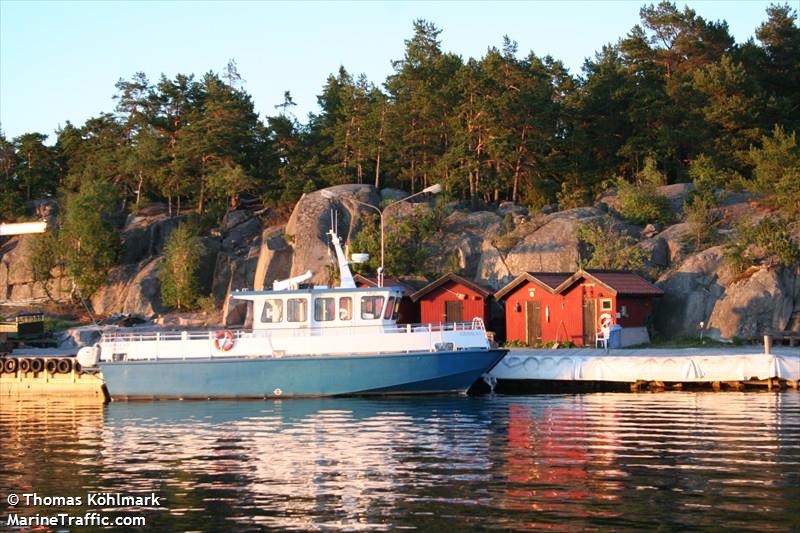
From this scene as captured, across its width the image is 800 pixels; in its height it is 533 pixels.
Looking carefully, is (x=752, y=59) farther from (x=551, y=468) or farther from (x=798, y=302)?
(x=551, y=468)

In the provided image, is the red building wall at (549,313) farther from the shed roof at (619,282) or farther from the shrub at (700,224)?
the shrub at (700,224)

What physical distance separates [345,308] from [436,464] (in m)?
13.6

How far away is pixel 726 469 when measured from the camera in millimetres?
15523

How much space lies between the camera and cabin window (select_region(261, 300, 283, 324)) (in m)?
30.2

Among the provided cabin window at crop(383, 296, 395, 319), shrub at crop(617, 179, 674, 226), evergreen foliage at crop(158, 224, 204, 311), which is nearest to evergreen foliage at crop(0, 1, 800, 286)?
shrub at crop(617, 179, 674, 226)

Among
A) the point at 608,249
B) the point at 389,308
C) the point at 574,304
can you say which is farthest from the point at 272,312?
the point at 608,249

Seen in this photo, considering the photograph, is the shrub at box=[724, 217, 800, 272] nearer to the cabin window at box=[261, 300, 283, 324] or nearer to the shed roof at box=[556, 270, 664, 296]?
the shed roof at box=[556, 270, 664, 296]

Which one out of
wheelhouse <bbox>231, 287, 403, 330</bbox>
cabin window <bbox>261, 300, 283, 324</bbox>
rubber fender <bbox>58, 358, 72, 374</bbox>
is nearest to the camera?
wheelhouse <bbox>231, 287, 403, 330</bbox>

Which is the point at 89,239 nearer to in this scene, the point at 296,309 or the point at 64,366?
the point at 64,366

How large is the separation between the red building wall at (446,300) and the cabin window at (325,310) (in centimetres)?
1055

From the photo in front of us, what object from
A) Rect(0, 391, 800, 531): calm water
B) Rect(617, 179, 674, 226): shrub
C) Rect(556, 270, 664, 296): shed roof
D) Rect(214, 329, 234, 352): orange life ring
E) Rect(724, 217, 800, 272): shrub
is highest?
Rect(617, 179, 674, 226): shrub

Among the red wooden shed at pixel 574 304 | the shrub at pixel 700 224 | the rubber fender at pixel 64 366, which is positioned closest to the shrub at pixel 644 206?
the shrub at pixel 700 224

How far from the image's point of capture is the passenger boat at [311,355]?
2889cm

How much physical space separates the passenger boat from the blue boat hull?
30 millimetres
